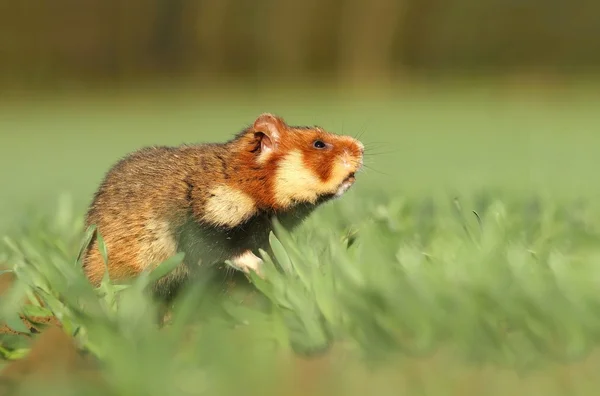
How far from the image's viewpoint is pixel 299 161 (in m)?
3.51

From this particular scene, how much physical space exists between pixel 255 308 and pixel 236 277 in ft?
2.07

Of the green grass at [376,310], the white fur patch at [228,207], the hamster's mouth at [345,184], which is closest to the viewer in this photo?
the green grass at [376,310]

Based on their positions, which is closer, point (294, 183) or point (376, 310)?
point (376, 310)

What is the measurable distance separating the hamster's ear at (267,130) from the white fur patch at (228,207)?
248mm

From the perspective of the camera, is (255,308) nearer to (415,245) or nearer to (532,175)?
(415,245)

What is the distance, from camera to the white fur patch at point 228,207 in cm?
329

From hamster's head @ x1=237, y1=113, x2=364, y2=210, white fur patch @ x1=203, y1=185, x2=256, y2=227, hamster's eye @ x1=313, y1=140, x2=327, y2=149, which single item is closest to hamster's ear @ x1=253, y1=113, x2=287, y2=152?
hamster's head @ x1=237, y1=113, x2=364, y2=210

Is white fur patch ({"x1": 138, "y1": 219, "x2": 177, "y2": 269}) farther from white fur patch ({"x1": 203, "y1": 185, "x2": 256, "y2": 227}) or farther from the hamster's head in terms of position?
the hamster's head

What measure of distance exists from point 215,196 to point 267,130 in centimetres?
38

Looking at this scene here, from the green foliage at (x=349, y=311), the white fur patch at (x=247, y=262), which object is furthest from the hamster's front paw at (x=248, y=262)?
the green foliage at (x=349, y=311)

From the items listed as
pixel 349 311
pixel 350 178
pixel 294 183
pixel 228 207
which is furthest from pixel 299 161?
pixel 349 311

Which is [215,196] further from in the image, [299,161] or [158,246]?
[299,161]

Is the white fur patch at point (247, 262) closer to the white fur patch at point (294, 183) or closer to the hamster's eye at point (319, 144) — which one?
the white fur patch at point (294, 183)

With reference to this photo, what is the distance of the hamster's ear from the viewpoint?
11.6 ft
